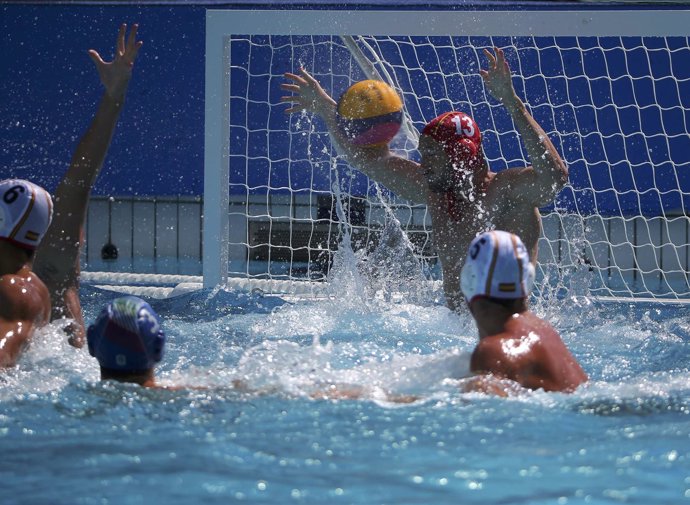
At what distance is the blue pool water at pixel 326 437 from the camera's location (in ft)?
8.36

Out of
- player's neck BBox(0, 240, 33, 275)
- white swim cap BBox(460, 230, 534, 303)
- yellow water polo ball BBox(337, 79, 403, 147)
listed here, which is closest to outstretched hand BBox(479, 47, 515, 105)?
yellow water polo ball BBox(337, 79, 403, 147)

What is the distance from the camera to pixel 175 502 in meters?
2.46

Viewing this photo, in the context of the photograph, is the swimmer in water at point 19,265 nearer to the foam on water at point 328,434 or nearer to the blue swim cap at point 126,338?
the foam on water at point 328,434

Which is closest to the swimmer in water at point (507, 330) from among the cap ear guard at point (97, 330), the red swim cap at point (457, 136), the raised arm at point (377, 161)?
the cap ear guard at point (97, 330)

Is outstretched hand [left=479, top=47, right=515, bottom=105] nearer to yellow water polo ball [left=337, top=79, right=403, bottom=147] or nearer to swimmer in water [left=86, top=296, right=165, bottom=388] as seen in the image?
yellow water polo ball [left=337, top=79, right=403, bottom=147]

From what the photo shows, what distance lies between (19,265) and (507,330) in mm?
1678

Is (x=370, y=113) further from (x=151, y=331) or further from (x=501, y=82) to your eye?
(x=151, y=331)

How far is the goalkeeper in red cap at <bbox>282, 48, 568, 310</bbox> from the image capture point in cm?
473

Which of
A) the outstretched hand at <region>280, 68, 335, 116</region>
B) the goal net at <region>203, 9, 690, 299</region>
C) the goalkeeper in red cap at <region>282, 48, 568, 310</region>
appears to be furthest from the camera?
the goal net at <region>203, 9, 690, 299</region>

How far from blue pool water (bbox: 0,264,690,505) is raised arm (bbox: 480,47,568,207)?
95cm

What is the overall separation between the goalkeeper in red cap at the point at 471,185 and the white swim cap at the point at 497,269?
4.81 ft

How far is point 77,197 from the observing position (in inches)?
148

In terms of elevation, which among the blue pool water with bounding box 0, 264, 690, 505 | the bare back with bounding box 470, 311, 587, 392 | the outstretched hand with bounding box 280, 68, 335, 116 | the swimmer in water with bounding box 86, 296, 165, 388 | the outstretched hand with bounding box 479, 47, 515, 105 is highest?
the outstretched hand with bounding box 280, 68, 335, 116

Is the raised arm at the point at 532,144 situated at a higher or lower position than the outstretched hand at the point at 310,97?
lower
